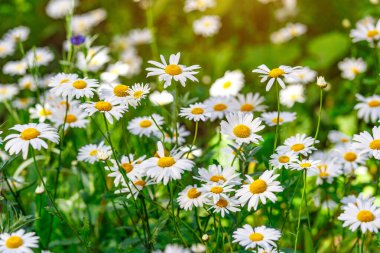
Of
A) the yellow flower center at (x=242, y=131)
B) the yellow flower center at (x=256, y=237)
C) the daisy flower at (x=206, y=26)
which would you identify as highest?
the daisy flower at (x=206, y=26)

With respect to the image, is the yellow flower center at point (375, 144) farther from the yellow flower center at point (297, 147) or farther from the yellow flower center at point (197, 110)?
the yellow flower center at point (197, 110)

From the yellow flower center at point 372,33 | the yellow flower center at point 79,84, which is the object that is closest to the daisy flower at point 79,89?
the yellow flower center at point 79,84

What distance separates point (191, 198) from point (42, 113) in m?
0.91

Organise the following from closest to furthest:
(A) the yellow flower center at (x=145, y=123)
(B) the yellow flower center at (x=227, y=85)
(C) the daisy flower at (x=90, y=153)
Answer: (C) the daisy flower at (x=90, y=153), (A) the yellow flower center at (x=145, y=123), (B) the yellow flower center at (x=227, y=85)

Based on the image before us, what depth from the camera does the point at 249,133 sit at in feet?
6.40

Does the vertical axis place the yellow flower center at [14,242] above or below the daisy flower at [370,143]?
below

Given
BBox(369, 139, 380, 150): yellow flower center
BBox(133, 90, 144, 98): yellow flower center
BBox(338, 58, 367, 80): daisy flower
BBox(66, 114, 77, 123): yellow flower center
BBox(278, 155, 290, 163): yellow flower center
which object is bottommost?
BBox(278, 155, 290, 163): yellow flower center

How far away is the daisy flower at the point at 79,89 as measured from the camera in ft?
6.33

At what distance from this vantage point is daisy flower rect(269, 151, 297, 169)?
6.22 feet

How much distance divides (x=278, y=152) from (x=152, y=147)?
1.73 ft

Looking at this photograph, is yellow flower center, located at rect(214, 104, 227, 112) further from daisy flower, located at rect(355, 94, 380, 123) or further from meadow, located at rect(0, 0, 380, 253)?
daisy flower, located at rect(355, 94, 380, 123)

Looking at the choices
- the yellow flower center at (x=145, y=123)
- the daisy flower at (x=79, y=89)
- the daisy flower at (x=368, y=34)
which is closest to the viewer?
the daisy flower at (x=79, y=89)

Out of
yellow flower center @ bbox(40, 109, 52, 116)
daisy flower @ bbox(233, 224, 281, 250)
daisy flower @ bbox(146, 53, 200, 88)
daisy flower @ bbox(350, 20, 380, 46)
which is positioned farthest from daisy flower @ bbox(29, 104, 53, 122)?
daisy flower @ bbox(350, 20, 380, 46)

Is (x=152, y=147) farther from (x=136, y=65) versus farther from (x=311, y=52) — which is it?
(x=311, y=52)
